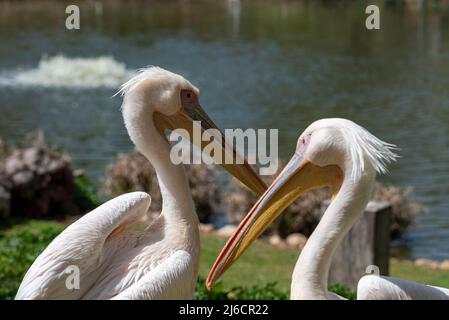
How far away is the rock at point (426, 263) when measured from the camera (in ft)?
22.7

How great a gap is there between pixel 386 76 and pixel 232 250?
51.5ft

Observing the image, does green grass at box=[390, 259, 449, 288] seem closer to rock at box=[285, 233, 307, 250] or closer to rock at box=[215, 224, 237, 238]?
rock at box=[285, 233, 307, 250]

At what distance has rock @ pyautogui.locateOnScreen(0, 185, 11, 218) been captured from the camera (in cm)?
702

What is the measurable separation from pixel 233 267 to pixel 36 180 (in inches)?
82.1

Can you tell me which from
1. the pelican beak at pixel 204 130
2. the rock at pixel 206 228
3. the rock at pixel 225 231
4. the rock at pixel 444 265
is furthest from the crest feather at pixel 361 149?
the rock at pixel 206 228

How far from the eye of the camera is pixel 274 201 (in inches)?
133

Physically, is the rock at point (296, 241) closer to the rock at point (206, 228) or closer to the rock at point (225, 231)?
the rock at point (225, 231)

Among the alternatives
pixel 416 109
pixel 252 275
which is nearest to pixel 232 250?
pixel 252 275

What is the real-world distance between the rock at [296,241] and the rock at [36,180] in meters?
2.09

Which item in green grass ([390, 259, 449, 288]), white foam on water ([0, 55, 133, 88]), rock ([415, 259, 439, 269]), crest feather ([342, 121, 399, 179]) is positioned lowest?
rock ([415, 259, 439, 269])

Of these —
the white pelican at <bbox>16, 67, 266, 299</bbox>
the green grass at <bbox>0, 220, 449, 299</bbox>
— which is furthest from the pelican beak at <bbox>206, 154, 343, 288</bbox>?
the green grass at <bbox>0, 220, 449, 299</bbox>

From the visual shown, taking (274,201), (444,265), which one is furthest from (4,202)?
(274,201)

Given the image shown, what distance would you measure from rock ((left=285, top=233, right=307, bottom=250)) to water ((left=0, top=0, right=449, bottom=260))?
114 cm

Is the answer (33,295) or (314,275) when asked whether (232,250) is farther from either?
(33,295)
